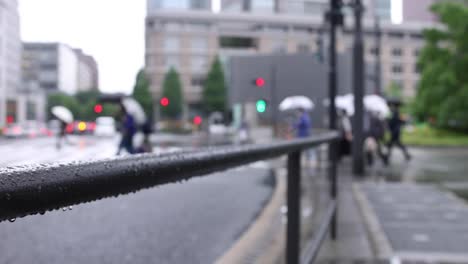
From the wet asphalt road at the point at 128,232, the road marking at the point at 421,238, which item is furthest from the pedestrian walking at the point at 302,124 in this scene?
the wet asphalt road at the point at 128,232

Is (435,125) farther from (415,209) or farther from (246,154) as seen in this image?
(246,154)

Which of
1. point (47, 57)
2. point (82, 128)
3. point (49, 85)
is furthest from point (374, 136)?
point (47, 57)

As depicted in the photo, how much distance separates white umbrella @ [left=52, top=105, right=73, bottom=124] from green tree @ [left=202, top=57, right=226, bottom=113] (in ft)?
233

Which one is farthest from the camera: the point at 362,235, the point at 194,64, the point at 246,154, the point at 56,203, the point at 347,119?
the point at 194,64

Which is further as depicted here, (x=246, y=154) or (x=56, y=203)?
(x=246, y=154)

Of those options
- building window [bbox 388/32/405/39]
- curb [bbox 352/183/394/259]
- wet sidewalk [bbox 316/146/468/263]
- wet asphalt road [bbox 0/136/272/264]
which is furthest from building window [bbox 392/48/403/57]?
wet asphalt road [bbox 0/136/272/264]

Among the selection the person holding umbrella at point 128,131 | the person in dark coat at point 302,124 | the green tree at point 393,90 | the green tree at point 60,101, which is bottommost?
the person in dark coat at point 302,124

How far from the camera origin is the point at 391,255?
511 centimetres

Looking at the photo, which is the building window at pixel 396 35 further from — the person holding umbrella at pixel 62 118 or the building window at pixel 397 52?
the person holding umbrella at pixel 62 118

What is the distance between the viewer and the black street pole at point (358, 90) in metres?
13.7

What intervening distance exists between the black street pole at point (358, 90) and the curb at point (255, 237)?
33.0 ft

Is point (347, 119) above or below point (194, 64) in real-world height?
below

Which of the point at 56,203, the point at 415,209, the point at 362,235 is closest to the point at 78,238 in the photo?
the point at 56,203

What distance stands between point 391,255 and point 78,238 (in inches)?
176
